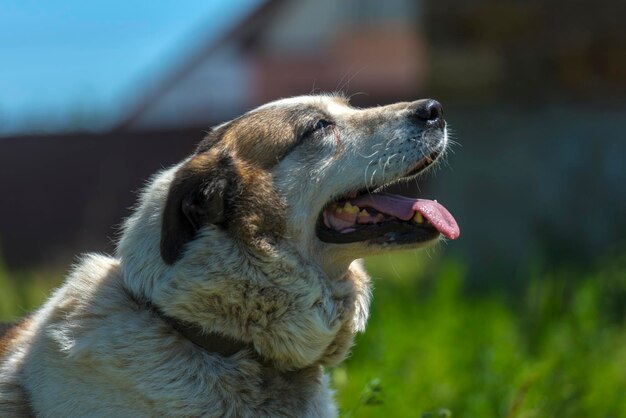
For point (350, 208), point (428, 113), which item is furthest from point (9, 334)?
point (428, 113)

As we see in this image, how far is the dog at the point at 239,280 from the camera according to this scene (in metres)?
3.64

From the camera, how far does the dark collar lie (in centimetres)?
372

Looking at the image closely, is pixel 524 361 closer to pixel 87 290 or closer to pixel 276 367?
pixel 276 367

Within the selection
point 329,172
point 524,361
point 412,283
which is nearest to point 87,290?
point 329,172

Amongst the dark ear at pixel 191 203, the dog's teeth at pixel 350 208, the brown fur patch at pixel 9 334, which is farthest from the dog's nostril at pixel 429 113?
the brown fur patch at pixel 9 334

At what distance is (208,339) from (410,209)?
985 mm

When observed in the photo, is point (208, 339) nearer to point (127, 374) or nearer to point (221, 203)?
point (127, 374)

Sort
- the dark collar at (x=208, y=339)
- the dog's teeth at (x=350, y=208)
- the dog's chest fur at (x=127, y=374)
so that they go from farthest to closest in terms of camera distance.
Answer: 1. the dog's teeth at (x=350, y=208)
2. the dark collar at (x=208, y=339)
3. the dog's chest fur at (x=127, y=374)

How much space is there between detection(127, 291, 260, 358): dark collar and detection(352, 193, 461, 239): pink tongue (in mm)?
796

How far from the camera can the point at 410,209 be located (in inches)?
159

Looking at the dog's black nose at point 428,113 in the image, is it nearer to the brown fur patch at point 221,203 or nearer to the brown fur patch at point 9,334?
the brown fur patch at point 221,203

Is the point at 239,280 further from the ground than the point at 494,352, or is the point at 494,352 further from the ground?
the point at 239,280

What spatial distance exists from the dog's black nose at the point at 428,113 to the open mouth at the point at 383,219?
134 millimetres

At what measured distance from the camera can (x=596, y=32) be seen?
9977mm
